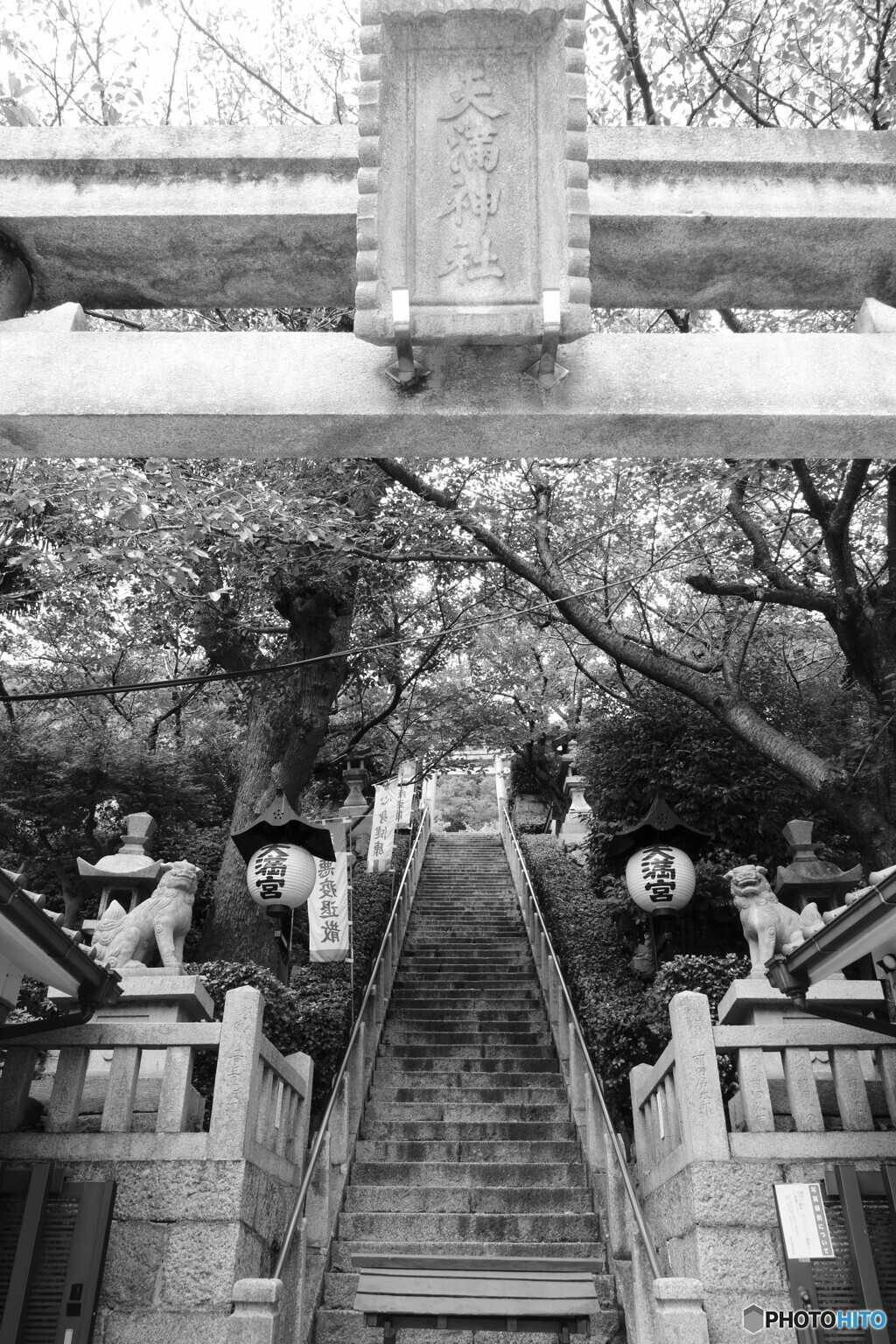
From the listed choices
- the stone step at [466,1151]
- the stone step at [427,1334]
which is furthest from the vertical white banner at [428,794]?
the stone step at [427,1334]

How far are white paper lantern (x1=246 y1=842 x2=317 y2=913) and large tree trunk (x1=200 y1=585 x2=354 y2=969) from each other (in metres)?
2.81

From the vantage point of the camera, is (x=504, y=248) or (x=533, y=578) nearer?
(x=504, y=248)

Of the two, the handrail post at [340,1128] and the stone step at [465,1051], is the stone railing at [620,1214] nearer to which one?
the stone step at [465,1051]

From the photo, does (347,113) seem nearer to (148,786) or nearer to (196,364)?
(196,364)

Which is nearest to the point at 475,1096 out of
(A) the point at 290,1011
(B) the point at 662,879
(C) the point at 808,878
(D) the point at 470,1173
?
(D) the point at 470,1173

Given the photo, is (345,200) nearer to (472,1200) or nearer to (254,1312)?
(254,1312)

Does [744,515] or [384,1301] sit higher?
[744,515]

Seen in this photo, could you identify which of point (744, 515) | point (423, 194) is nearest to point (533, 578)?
point (744, 515)

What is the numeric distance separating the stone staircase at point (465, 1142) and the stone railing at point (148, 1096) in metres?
2.08

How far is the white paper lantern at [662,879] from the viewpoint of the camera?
29.2ft

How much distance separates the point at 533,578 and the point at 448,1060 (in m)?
5.80

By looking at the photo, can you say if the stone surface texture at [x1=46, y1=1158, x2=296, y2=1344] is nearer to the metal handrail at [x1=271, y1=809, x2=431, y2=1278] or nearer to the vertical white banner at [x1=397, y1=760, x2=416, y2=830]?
the metal handrail at [x1=271, y1=809, x2=431, y2=1278]

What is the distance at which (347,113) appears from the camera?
30.2 feet

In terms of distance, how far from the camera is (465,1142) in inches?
377
